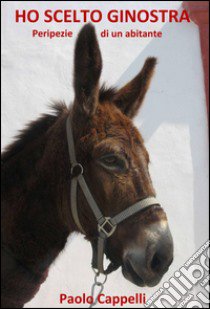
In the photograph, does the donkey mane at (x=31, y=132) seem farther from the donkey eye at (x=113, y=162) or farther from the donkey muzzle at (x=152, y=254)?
the donkey muzzle at (x=152, y=254)

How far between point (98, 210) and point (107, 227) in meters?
0.07

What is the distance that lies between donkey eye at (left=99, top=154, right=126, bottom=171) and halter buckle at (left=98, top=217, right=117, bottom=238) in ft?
0.63

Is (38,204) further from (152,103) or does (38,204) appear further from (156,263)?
(152,103)

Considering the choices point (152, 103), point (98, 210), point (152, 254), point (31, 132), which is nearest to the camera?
point (152, 254)

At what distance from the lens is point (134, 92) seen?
5.58ft

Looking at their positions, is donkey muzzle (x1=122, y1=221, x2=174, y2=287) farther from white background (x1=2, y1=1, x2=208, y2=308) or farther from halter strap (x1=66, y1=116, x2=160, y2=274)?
white background (x1=2, y1=1, x2=208, y2=308)

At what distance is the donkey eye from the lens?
1387 mm

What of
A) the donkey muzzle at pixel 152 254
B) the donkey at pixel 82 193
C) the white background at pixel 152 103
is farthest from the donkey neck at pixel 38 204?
the white background at pixel 152 103

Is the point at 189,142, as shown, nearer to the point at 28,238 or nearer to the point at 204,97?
the point at 204,97

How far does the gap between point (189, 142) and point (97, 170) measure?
6.98 ft

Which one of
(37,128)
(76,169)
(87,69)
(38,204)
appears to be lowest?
(38,204)

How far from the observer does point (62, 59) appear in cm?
321

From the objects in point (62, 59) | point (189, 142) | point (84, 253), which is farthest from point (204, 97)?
point (84, 253)

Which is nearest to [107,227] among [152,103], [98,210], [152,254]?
[98,210]
